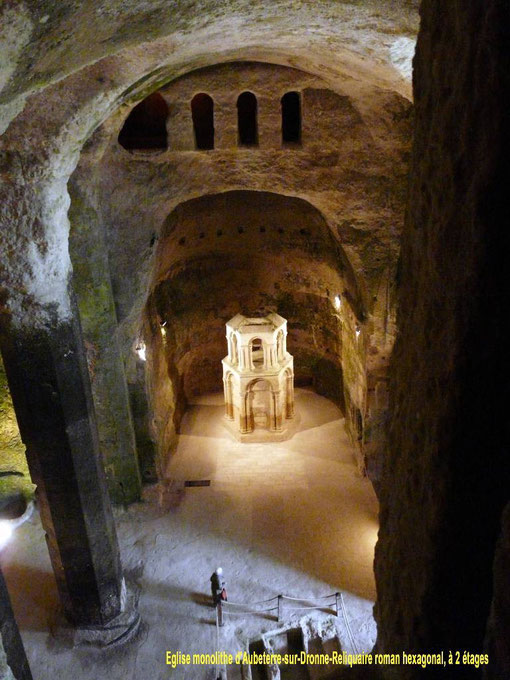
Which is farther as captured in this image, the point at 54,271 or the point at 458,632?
the point at 54,271

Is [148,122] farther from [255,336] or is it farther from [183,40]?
[183,40]

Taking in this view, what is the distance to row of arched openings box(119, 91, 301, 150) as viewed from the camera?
11.0m

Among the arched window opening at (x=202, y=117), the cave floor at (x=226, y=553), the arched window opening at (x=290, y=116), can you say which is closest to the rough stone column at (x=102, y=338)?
the cave floor at (x=226, y=553)

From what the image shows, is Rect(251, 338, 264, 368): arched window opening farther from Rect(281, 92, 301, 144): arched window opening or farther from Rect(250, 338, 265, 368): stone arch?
Rect(281, 92, 301, 144): arched window opening

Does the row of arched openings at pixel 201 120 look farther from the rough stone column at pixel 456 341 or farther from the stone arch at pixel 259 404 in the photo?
the rough stone column at pixel 456 341

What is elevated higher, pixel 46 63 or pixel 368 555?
pixel 46 63

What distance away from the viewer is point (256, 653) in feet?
25.5

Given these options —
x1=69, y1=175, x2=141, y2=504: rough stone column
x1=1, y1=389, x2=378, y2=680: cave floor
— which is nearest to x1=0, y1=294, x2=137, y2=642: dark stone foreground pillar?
x1=1, y1=389, x2=378, y2=680: cave floor

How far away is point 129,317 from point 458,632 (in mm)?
8230

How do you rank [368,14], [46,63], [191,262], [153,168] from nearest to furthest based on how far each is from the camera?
[46,63], [368,14], [153,168], [191,262]

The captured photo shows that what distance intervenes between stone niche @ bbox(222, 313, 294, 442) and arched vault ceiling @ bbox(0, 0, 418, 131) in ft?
18.7

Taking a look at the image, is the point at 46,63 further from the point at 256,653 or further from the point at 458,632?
the point at 256,653

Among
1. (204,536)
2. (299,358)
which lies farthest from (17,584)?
(299,358)

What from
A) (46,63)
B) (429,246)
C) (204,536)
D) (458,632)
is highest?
(46,63)
